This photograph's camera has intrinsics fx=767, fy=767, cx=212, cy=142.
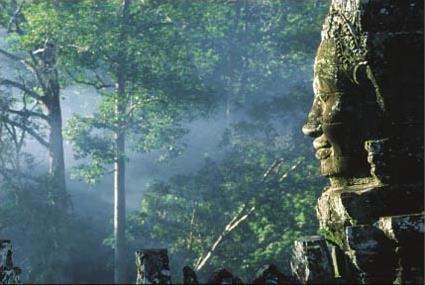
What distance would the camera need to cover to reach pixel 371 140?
5.64m

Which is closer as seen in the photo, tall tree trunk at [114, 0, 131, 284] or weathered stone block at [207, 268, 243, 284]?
weathered stone block at [207, 268, 243, 284]

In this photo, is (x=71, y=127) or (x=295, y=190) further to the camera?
(x=71, y=127)

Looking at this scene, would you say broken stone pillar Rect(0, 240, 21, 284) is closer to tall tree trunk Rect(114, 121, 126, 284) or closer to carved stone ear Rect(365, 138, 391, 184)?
carved stone ear Rect(365, 138, 391, 184)

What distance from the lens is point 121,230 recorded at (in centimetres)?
2947

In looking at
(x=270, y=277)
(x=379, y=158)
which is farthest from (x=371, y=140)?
(x=270, y=277)

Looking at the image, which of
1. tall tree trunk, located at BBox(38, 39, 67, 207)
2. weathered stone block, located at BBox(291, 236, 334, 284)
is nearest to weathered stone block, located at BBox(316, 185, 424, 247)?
weathered stone block, located at BBox(291, 236, 334, 284)

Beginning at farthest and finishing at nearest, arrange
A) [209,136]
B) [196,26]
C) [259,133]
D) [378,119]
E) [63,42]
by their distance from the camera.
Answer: [209,136] → [259,133] → [196,26] → [63,42] → [378,119]

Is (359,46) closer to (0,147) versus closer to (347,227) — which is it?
(347,227)

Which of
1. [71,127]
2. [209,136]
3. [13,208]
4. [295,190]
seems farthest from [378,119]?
[209,136]

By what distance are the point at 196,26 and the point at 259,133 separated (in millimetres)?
6026

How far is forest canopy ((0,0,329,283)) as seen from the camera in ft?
89.3

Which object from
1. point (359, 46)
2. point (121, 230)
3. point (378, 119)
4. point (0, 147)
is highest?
point (0, 147)

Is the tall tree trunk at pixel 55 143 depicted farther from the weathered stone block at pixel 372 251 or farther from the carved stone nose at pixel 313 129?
the weathered stone block at pixel 372 251

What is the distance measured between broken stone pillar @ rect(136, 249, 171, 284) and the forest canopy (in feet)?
65.6
